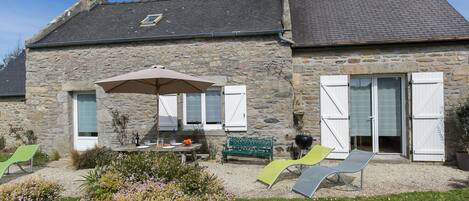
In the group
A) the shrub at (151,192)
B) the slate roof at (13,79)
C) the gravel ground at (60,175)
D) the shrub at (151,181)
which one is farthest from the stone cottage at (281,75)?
the shrub at (151,192)

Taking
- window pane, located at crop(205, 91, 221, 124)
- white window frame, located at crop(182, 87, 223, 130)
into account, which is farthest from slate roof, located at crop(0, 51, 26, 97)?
window pane, located at crop(205, 91, 221, 124)

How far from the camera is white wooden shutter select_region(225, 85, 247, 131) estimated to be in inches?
335

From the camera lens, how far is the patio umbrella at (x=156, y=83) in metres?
6.21

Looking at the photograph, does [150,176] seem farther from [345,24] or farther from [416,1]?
[416,1]

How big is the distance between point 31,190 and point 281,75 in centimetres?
594

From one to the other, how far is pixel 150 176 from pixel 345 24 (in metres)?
7.09

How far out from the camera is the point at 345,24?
9016 millimetres

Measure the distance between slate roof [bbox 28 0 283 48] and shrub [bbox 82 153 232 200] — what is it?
5038mm

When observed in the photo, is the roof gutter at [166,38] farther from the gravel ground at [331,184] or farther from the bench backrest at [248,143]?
the gravel ground at [331,184]

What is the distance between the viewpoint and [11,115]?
37.2ft

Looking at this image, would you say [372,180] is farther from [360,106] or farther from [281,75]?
[281,75]

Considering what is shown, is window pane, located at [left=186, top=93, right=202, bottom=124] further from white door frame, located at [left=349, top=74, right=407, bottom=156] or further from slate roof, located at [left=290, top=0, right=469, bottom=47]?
white door frame, located at [left=349, top=74, right=407, bottom=156]

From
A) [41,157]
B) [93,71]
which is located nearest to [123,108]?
[93,71]

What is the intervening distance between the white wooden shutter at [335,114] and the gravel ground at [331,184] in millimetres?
519
